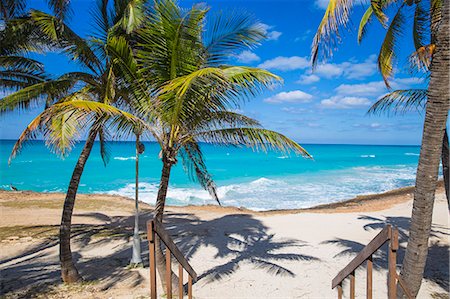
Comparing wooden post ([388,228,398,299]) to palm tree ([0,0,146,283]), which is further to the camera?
palm tree ([0,0,146,283])

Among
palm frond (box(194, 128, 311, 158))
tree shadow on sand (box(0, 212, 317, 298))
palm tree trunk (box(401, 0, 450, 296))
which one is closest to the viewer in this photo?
palm tree trunk (box(401, 0, 450, 296))

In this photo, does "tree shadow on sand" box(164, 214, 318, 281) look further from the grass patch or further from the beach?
the grass patch

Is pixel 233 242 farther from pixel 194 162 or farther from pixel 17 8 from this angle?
pixel 17 8

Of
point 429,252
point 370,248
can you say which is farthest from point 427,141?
point 429,252

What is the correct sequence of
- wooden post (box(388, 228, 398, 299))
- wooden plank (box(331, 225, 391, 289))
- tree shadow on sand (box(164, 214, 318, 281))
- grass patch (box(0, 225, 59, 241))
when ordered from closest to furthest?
wooden post (box(388, 228, 398, 299)), wooden plank (box(331, 225, 391, 289)), tree shadow on sand (box(164, 214, 318, 281)), grass patch (box(0, 225, 59, 241))

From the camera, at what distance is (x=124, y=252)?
29.4ft

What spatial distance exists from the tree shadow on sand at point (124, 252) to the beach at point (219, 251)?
0.02 meters

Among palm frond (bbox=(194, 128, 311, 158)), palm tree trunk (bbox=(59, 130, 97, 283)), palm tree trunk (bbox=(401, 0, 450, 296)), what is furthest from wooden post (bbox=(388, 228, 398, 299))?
palm tree trunk (bbox=(59, 130, 97, 283))

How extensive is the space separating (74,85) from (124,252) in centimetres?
491

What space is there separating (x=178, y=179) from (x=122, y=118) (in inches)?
1160

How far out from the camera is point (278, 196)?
24.8 meters

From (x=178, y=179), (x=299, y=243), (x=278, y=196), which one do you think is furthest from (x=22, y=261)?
(x=178, y=179)

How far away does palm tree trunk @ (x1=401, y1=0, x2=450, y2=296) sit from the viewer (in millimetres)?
4039

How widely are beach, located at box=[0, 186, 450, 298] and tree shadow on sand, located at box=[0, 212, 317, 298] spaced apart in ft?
0.08
